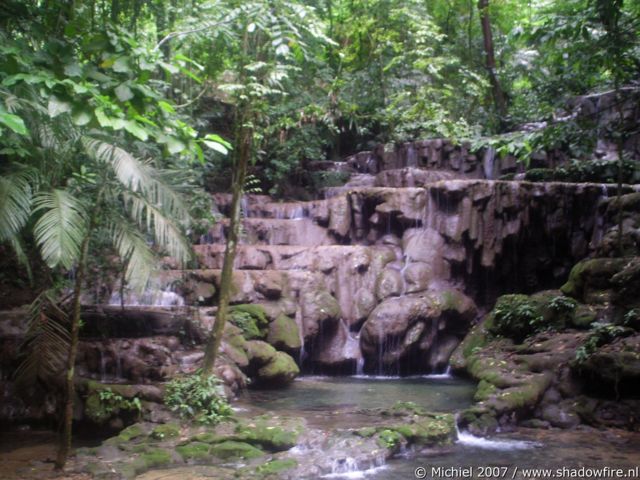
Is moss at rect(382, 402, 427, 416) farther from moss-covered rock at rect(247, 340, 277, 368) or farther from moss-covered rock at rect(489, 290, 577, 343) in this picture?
moss-covered rock at rect(489, 290, 577, 343)

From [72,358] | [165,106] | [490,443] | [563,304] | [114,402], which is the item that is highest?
[165,106]

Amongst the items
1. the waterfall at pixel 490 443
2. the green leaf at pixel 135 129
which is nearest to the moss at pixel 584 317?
the waterfall at pixel 490 443

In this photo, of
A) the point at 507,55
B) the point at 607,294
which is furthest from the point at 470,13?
the point at 607,294

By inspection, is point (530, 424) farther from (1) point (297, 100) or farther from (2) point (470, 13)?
(2) point (470, 13)

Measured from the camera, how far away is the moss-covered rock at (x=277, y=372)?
11398 millimetres

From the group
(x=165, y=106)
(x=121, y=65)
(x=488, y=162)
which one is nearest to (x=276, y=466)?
(x=165, y=106)

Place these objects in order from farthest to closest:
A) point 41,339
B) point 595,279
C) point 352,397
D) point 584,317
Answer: point 595,279, point 584,317, point 352,397, point 41,339

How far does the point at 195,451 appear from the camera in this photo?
23.8 ft

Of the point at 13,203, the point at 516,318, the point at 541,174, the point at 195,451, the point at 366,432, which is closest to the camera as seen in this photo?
the point at 13,203

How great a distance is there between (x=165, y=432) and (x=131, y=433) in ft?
1.49

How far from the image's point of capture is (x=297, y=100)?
17766 millimetres

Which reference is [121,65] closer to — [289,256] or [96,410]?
[96,410]

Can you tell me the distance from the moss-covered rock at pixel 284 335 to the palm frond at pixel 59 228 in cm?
705

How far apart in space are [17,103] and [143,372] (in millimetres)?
6564
